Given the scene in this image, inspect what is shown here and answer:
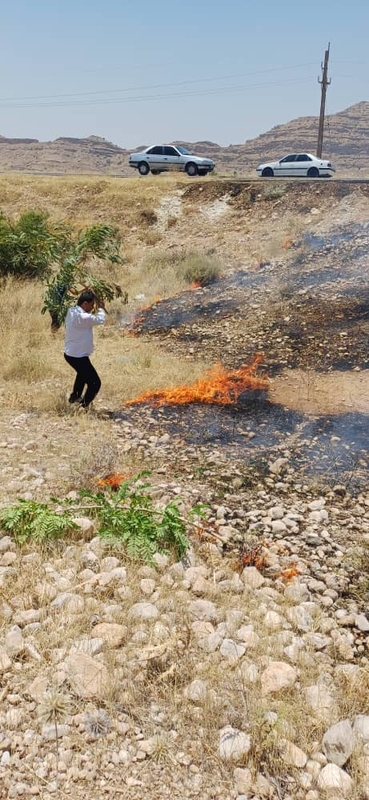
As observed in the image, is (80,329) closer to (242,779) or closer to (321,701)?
(321,701)

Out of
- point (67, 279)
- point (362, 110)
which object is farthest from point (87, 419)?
point (362, 110)

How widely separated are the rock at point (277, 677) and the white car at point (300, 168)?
23.0m

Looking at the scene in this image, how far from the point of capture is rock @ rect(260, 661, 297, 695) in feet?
9.21

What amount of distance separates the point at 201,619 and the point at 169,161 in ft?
80.2

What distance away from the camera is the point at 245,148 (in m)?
83.6

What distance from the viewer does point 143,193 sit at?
20.8 m

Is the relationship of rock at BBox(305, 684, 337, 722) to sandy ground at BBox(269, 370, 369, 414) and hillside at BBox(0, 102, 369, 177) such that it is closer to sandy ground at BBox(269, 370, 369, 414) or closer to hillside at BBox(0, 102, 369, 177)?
sandy ground at BBox(269, 370, 369, 414)

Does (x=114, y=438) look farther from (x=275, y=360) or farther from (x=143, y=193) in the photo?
(x=143, y=193)

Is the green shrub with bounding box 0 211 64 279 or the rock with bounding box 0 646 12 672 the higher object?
the green shrub with bounding box 0 211 64 279

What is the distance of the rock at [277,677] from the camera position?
2.81 meters

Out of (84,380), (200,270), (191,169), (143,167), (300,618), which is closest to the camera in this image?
(300,618)

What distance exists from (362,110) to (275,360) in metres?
101

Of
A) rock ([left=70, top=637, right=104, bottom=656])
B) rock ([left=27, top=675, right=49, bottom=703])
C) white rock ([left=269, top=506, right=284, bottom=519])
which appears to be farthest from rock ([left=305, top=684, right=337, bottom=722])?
white rock ([left=269, top=506, right=284, bottom=519])

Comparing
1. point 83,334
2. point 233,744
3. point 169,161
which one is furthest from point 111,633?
point 169,161
